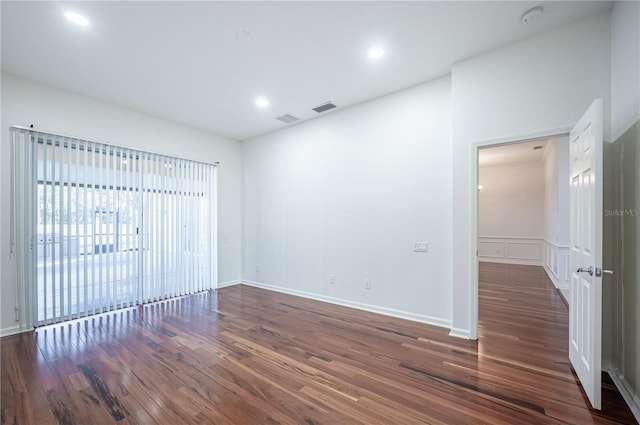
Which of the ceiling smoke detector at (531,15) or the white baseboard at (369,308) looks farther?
the white baseboard at (369,308)

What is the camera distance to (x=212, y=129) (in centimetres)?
548

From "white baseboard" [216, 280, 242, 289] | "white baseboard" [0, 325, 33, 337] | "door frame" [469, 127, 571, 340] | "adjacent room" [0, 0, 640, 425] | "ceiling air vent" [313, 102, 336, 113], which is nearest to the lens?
"adjacent room" [0, 0, 640, 425]

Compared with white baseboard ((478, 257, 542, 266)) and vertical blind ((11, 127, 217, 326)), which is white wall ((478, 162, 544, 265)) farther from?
vertical blind ((11, 127, 217, 326))

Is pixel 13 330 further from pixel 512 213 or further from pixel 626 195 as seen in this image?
pixel 512 213

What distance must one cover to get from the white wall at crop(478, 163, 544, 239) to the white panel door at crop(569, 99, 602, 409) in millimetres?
5997

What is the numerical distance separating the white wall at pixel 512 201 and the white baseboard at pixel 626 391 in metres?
6.18

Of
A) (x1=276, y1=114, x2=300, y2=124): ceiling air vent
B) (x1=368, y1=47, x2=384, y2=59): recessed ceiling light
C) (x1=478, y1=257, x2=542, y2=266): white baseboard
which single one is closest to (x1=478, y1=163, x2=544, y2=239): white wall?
(x1=478, y1=257, x2=542, y2=266): white baseboard

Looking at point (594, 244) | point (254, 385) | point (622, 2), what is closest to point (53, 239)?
point (254, 385)

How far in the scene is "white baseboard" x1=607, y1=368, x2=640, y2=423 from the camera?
1.87 m

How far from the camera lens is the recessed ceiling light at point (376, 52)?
9.77 feet

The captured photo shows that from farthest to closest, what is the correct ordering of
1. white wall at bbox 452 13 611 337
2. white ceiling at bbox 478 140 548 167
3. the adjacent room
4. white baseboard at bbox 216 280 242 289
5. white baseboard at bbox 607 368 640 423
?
1. white ceiling at bbox 478 140 548 167
2. white baseboard at bbox 216 280 242 289
3. white wall at bbox 452 13 611 337
4. the adjacent room
5. white baseboard at bbox 607 368 640 423

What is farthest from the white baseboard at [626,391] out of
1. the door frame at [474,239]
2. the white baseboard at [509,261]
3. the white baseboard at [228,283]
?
the white baseboard at [509,261]

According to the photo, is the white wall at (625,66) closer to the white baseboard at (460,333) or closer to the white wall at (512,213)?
the white baseboard at (460,333)

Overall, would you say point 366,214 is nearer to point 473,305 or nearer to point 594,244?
point 473,305
